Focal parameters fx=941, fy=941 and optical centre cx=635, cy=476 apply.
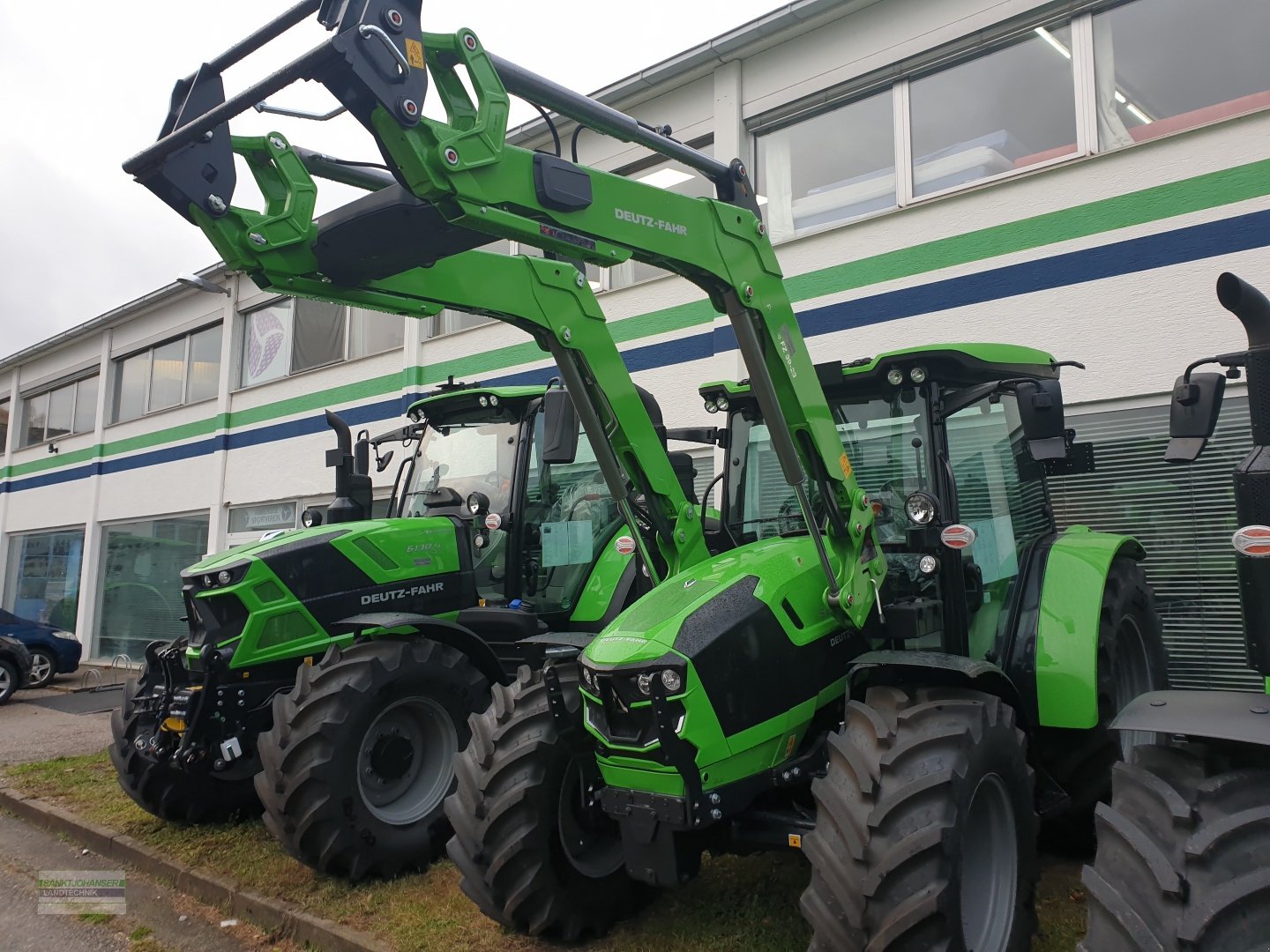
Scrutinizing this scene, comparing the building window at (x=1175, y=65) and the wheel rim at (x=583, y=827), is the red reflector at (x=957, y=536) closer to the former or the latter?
the wheel rim at (x=583, y=827)

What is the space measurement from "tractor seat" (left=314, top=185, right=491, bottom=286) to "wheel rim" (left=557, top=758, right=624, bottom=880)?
7.34 ft

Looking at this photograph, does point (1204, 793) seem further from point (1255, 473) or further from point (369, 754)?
point (369, 754)

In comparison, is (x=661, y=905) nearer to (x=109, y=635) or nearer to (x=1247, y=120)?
(x=1247, y=120)

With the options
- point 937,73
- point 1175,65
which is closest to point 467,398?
point 937,73

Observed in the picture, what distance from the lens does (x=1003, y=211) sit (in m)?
7.55

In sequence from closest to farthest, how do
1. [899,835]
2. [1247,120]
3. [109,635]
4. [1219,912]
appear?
[1219,912]
[899,835]
[1247,120]
[109,635]

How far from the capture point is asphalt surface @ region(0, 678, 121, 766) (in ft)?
29.2

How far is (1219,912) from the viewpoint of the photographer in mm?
2295

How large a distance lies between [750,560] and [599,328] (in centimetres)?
148

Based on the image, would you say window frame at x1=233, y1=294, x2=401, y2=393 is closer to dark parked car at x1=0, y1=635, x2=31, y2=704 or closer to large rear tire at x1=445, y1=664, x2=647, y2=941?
dark parked car at x1=0, y1=635, x2=31, y2=704

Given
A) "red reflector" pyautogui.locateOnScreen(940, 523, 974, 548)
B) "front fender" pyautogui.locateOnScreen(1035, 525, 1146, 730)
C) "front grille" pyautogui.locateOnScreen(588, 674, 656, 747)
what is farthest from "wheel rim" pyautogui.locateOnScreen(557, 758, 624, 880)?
"front fender" pyautogui.locateOnScreen(1035, 525, 1146, 730)

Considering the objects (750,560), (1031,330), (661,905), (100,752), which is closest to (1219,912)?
(750,560)

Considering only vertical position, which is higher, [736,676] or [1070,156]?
[1070,156]

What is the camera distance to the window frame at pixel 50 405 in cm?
1884
